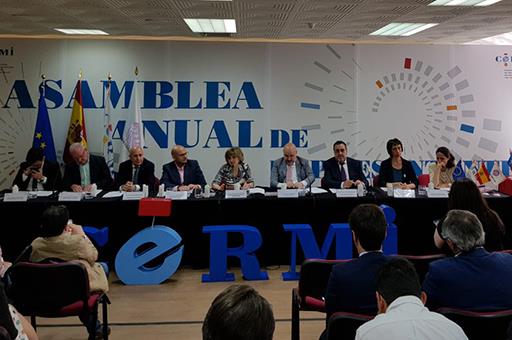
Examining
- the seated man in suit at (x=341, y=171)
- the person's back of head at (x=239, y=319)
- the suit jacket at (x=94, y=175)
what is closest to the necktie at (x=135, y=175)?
the suit jacket at (x=94, y=175)

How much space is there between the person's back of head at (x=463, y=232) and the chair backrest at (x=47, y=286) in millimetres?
2011

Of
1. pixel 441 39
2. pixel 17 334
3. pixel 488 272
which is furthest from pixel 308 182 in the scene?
pixel 17 334

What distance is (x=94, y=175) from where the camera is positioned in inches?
236

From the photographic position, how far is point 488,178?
7.71m

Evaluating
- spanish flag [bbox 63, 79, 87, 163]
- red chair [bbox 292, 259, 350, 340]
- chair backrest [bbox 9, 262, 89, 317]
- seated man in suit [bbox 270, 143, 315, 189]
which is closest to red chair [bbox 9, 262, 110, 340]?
chair backrest [bbox 9, 262, 89, 317]

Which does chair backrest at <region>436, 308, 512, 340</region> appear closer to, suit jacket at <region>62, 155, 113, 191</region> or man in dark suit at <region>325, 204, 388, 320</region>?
man in dark suit at <region>325, 204, 388, 320</region>

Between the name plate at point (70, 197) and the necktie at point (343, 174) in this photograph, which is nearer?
the name plate at point (70, 197)

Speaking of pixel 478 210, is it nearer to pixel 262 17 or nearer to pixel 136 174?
pixel 262 17

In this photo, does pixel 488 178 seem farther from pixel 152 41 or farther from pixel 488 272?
pixel 488 272

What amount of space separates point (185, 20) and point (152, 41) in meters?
1.79

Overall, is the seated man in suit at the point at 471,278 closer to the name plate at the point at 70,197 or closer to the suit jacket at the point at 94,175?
the name plate at the point at 70,197

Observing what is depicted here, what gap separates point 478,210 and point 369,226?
4.21 ft

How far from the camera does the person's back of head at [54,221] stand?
317 cm

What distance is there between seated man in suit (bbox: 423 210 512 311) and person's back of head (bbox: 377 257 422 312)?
58 centimetres
